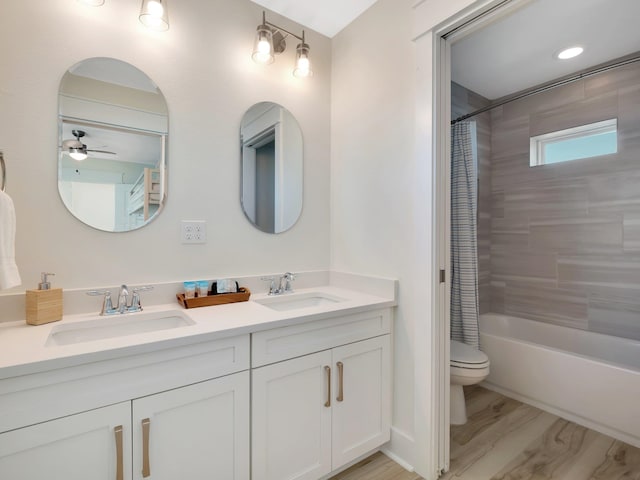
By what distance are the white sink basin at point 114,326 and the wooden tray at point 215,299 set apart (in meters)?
0.07

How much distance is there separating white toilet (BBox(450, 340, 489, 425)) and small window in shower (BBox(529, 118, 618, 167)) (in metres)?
1.79

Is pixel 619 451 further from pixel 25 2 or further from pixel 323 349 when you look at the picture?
pixel 25 2

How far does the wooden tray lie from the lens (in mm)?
1463

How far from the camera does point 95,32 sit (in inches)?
53.9

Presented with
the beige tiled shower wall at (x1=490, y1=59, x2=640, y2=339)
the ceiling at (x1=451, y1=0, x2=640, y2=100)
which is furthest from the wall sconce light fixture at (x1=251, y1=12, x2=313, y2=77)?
the beige tiled shower wall at (x1=490, y1=59, x2=640, y2=339)

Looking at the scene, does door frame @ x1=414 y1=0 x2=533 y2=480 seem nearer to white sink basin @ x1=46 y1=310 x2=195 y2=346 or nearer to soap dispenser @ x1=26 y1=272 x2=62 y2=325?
white sink basin @ x1=46 y1=310 x2=195 y2=346

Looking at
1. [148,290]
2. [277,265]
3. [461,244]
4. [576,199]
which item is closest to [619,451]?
[461,244]

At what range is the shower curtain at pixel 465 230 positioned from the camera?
7.34 ft

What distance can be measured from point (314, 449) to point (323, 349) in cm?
44

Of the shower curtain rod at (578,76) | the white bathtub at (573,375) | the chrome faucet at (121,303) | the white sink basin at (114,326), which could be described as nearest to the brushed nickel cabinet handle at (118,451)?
the white sink basin at (114,326)

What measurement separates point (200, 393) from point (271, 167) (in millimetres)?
1273

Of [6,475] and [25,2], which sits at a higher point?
[25,2]

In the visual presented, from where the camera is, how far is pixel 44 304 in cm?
119

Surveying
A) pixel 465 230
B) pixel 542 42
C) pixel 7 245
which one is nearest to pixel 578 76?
pixel 542 42
